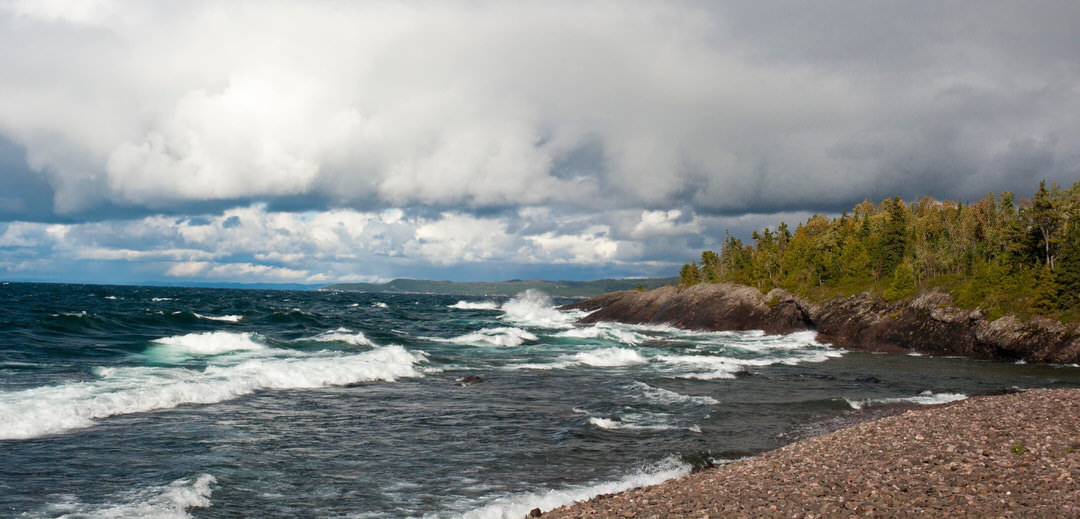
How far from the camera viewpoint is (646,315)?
9156cm

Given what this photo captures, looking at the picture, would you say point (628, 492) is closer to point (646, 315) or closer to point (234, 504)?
point (234, 504)

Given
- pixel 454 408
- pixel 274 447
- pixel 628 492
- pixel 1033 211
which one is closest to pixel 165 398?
pixel 274 447

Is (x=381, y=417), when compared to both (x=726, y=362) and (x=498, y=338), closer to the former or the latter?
(x=726, y=362)

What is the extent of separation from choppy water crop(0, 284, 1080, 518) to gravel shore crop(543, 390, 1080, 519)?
8.38ft

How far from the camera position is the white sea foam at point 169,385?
68.0 ft

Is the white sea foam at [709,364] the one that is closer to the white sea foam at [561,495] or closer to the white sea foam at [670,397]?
the white sea foam at [670,397]

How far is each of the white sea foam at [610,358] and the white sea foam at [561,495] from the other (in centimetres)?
2470

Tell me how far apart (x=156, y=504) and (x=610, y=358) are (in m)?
33.4

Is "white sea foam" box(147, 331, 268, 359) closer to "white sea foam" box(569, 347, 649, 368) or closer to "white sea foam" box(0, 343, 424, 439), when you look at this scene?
"white sea foam" box(0, 343, 424, 439)

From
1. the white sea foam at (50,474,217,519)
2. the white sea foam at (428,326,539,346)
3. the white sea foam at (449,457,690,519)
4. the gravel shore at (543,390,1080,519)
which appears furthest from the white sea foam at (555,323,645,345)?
the white sea foam at (50,474,217,519)

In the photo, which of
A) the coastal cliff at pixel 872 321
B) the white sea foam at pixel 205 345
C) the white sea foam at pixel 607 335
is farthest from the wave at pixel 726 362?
the white sea foam at pixel 205 345

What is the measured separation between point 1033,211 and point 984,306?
17.2 meters

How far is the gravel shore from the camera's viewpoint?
426 inches

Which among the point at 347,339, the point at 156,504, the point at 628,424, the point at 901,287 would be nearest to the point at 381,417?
the point at 628,424
